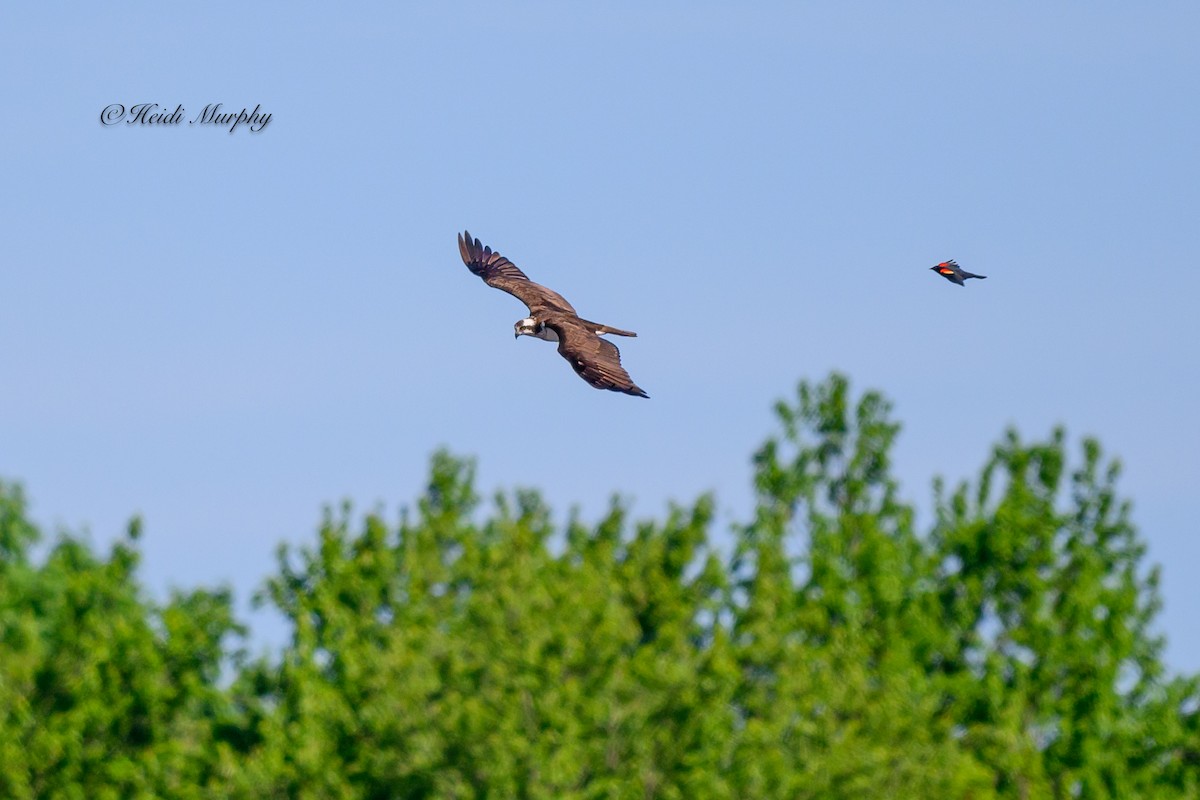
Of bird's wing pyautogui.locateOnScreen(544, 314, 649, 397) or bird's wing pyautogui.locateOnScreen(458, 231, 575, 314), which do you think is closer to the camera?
bird's wing pyautogui.locateOnScreen(544, 314, 649, 397)

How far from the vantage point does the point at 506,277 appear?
40531 millimetres

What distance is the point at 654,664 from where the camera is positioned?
41.5 m

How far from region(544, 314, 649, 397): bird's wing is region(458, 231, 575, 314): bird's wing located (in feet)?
5.29

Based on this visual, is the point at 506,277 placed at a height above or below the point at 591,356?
above

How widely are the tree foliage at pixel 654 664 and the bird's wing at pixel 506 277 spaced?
19.9 feet

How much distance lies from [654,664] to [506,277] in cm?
669

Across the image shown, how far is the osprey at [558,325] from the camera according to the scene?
110ft

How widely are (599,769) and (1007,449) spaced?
15491 mm

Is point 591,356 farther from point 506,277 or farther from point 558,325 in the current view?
point 506,277

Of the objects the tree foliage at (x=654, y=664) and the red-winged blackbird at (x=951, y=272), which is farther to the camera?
the tree foliage at (x=654, y=664)

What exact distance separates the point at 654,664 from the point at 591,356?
8671 mm

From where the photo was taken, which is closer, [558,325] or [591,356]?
[591,356]

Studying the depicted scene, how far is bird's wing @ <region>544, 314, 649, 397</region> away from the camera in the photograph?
3297cm

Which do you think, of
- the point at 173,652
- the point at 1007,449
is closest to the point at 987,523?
the point at 1007,449
